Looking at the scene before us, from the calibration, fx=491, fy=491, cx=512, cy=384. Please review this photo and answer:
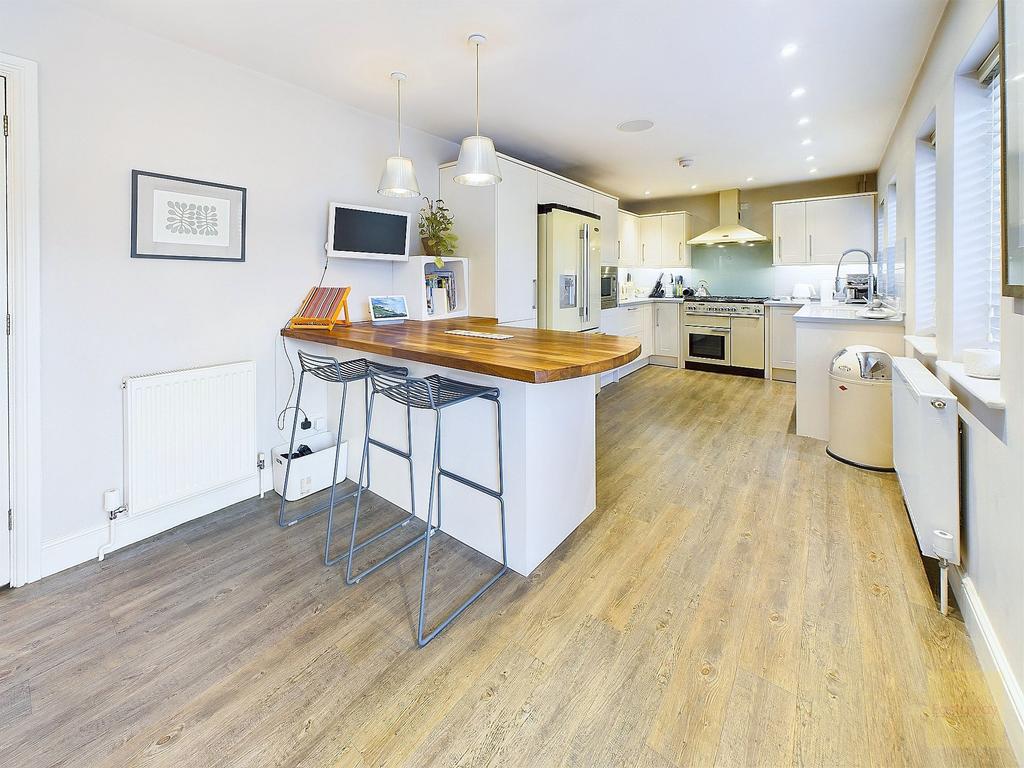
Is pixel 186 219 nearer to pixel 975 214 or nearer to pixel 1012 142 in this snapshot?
pixel 1012 142

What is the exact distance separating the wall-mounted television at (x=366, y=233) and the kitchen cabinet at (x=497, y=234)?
56 cm

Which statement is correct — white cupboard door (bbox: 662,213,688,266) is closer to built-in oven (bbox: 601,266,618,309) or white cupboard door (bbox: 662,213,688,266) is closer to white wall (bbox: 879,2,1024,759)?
built-in oven (bbox: 601,266,618,309)

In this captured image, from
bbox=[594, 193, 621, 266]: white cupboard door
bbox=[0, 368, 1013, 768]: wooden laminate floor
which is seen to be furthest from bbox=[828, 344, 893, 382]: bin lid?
bbox=[594, 193, 621, 266]: white cupboard door

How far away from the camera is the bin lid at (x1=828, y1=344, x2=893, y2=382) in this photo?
319 cm

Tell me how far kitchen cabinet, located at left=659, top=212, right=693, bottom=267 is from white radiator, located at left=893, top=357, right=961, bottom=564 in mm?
5094

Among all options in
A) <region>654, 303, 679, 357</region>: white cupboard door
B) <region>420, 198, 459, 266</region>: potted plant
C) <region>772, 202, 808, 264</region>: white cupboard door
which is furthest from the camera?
<region>654, 303, 679, 357</region>: white cupboard door

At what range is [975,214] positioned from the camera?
1997mm

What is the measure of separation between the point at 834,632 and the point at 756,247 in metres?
6.17

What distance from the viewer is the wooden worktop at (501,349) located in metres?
1.68

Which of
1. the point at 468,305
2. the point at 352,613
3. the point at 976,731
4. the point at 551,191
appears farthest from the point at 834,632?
the point at 551,191

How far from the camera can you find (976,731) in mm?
1324

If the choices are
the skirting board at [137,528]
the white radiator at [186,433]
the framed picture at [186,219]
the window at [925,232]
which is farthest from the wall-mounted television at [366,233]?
the window at [925,232]

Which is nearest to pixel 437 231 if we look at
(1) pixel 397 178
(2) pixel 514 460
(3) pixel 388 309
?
(3) pixel 388 309

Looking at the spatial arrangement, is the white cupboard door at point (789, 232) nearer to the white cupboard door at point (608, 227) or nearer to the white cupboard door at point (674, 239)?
the white cupboard door at point (674, 239)
